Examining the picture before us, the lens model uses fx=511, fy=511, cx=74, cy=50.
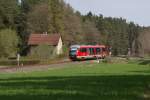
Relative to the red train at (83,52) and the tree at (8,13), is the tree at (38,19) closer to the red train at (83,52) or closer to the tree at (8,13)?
the tree at (8,13)

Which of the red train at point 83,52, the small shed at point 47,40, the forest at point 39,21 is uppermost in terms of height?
the forest at point 39,21

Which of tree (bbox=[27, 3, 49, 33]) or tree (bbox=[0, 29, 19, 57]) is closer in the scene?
tree (bbox=[0, 29, 19, 57])

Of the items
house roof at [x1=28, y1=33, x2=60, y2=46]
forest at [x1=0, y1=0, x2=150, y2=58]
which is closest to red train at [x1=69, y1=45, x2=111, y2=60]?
house roof at [x1=28, y1=33, x2=60, y2=46]

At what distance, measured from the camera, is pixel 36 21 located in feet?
452

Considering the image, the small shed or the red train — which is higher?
the small shed

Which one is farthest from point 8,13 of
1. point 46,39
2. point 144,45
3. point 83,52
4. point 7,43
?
point 83,52

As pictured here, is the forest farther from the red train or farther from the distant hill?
the red train

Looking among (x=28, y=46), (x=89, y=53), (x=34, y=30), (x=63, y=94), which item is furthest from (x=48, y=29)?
(x=63, y=94)

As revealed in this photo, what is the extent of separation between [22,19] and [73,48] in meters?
58.3

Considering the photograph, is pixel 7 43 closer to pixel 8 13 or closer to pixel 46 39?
pixel 46 39

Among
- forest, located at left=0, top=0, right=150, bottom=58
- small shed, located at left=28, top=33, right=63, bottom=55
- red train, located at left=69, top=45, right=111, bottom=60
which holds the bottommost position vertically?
red train, located at left=69, top=45, right=111, bottom=60

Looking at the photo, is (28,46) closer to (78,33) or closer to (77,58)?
(78,33)

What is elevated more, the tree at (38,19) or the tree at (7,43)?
the tree at (38,19)

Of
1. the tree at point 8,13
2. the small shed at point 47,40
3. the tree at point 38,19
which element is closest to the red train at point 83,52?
the small shed at point 47,40
